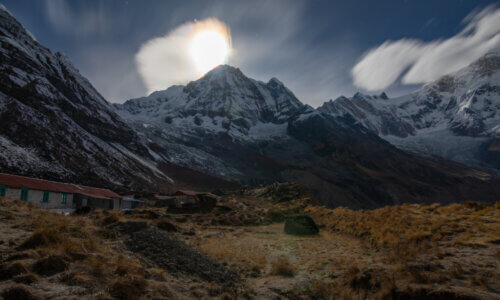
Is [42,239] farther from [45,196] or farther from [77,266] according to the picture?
[45,196]

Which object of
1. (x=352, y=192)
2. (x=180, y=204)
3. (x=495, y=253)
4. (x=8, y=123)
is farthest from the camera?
(x=352, y=192)

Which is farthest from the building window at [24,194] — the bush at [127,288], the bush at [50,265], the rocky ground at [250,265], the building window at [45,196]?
the bush at [127,288]

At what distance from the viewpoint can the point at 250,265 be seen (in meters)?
14.2


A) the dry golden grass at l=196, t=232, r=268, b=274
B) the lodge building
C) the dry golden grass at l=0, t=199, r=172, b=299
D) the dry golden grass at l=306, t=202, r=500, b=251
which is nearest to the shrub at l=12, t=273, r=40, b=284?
the dry golden grass at l=0, t=199, r=172, b=299

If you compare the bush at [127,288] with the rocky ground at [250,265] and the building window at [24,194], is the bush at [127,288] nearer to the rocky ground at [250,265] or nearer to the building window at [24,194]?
the rocky ground at [250,265]

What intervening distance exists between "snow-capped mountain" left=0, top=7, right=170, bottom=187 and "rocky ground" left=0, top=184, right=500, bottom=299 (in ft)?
215

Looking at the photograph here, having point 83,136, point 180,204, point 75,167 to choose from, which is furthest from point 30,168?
point 180,204

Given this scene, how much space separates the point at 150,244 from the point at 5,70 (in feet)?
369

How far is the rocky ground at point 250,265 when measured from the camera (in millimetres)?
6926

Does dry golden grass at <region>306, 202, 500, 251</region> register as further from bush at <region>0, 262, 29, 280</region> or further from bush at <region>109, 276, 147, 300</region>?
bush at <region>0, 262, 29, 280</region>

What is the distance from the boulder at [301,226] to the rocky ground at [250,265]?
8.86 m

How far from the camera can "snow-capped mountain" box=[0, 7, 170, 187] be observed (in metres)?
68.2

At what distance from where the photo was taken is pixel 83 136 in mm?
92250

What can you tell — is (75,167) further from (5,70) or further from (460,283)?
(460,283)
